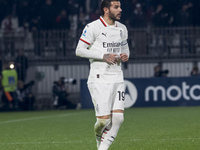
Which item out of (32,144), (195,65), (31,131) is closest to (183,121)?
(31,131)

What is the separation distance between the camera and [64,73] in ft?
74.3

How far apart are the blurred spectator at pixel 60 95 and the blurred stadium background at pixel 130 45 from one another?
0.59 m

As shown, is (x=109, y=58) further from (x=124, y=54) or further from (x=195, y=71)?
(x=195, y=71)

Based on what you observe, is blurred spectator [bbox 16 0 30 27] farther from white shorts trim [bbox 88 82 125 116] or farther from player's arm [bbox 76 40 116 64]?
white shorts trim [bbox 88 82 125 116]

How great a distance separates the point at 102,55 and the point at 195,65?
14948 mm

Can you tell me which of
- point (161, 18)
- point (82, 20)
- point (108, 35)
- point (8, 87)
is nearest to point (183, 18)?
point (161, 18)

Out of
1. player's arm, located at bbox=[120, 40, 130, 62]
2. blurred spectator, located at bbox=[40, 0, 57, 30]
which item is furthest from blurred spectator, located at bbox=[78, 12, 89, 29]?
player's arm, located at bbox=[120, 40, 130, 62]

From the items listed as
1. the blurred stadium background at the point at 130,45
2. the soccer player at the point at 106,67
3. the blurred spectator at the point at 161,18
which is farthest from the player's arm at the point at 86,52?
the blurred spectator at the point at 161,18

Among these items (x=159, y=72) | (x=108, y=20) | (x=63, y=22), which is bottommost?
(x=159, y=72)

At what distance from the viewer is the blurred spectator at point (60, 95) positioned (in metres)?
20.9

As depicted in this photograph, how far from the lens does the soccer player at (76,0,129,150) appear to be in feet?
24.8

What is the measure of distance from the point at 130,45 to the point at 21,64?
168 inches

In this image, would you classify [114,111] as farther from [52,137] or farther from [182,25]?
[182,25]

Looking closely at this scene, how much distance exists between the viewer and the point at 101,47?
304 inches
